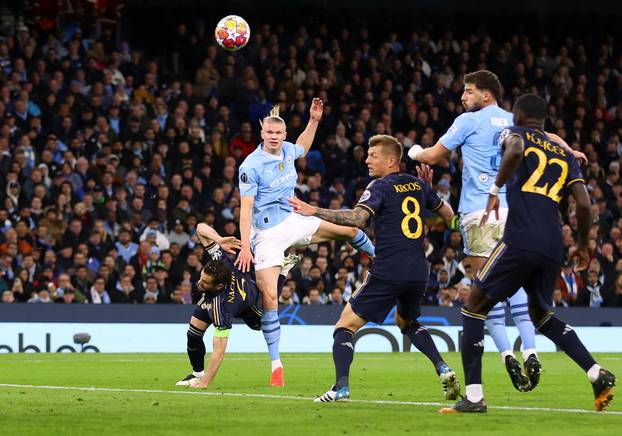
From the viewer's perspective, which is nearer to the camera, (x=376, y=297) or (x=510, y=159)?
(x=510, y=159)

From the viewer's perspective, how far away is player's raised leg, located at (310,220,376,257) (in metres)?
11.5

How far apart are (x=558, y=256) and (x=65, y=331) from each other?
1295 cm

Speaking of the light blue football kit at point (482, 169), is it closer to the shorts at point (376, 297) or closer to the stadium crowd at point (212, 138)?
the shorts at point (376, 297)

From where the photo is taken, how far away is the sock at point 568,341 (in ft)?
27.4

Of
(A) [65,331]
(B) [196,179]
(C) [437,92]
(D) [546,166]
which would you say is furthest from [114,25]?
(D) [546,166]

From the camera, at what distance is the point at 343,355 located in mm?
9234

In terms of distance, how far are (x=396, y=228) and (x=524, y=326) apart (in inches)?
85.4

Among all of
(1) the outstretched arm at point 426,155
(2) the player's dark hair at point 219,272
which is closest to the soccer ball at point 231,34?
(2) the player's dark hair at point 219,272

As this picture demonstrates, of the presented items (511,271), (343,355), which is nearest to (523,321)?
(343,355)

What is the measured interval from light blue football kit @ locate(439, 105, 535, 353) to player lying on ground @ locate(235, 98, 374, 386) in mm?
1187

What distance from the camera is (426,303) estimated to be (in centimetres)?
2284

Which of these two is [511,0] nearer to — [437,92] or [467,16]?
[467,16]

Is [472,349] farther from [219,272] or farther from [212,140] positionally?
[212,140]

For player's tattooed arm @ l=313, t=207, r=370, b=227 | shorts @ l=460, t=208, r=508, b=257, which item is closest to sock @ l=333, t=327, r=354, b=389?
player's tattooed arm @ l=313, t=207, r=370, b=227
